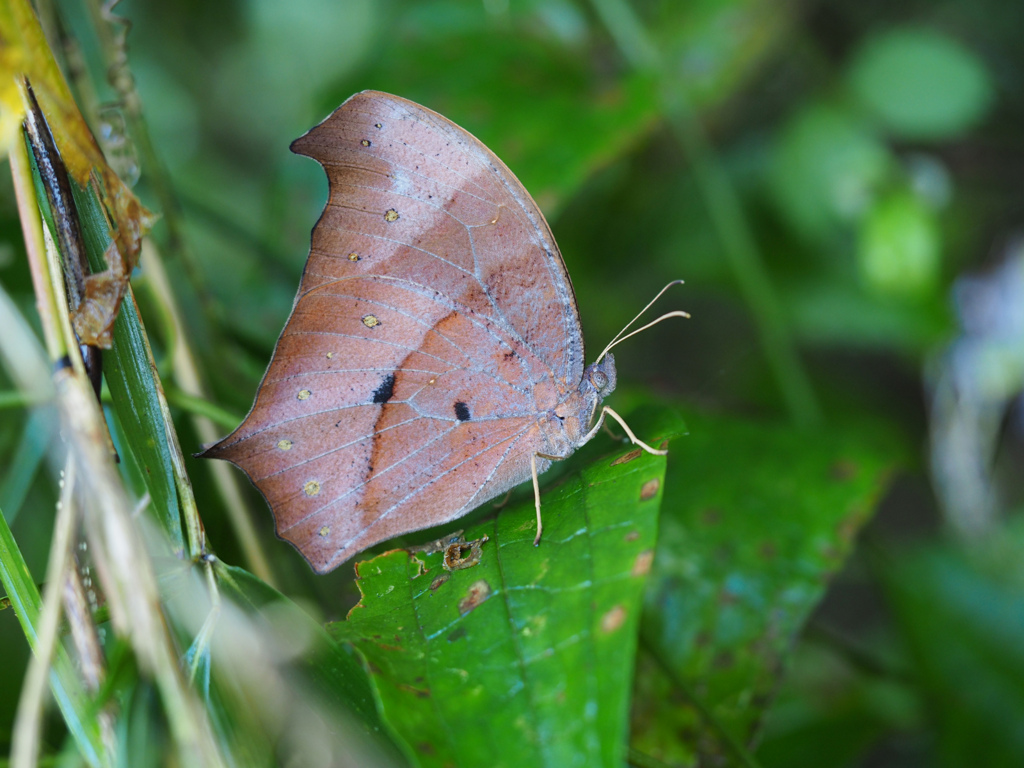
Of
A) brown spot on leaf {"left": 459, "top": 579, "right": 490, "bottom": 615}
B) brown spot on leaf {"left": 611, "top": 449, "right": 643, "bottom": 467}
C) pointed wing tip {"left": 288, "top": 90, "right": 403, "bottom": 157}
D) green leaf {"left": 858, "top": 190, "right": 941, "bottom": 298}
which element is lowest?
green leaf {"left": 858, "top": 190, "right": 941, "bottom": 298}

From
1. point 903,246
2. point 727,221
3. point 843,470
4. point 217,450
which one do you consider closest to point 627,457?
point 217,450

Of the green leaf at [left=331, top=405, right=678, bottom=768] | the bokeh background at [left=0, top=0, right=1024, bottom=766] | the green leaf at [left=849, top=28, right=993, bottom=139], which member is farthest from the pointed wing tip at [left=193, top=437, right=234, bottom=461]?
the green leaf at [left=849, top=28, right=993, bottom=139]

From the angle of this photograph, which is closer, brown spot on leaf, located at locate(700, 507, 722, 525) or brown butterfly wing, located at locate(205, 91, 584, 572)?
brown butterfly wing, located at locate(205, 91, 584, 572)

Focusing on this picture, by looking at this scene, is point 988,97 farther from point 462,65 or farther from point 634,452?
point 634,452

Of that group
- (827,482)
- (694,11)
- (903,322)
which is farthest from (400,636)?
(694,11)

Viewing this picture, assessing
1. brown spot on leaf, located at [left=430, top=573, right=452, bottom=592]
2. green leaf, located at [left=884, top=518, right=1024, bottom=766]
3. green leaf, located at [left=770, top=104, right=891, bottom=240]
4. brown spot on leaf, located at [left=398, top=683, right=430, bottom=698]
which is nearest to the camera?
brown spot on leaf, located at [left=398, top=683, right=430, bottom=698]

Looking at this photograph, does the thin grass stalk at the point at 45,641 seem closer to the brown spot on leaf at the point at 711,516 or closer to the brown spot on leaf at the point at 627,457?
the brown spot on leaf at the point at 627,457

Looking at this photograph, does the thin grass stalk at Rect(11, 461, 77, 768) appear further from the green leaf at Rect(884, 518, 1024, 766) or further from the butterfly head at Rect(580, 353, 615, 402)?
the green leaf at Rect(884, 518, 1024, 766)
